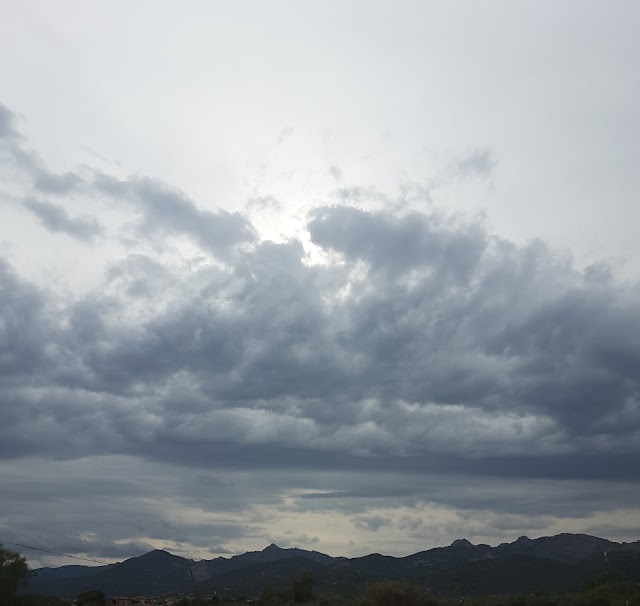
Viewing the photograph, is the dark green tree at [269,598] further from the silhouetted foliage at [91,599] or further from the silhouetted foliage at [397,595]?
the silhouetted foliage at [91,599]

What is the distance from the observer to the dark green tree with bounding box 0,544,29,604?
4158 inches

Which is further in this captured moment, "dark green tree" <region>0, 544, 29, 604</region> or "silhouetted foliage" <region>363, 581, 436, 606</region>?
"silhouetted foliage" <region>363, 581, 436, 606</region>

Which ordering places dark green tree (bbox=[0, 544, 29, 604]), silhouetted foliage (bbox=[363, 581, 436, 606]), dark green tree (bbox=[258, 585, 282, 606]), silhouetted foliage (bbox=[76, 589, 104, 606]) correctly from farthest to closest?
1. silhouetted foliage (bbox=[76, 589, 104, 606])
2. dark green tree (bbox=[258, 585, 282, 606])
3. silhouetted foliage (bbox=[363, 581, 436, 606])
4. dark green tree (bbox=[0, 544, 29, 604])

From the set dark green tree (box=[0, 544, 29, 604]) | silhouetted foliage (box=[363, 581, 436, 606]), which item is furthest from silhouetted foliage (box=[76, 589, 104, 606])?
silhouetted foliage (box=[363, 581, 436, 606])

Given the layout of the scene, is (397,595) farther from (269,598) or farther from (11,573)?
(11,573)

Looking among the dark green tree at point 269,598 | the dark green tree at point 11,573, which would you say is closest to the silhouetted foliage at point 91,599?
the dark green tree at point 269,598

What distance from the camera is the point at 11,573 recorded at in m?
109

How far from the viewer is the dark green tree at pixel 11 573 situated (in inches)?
4158

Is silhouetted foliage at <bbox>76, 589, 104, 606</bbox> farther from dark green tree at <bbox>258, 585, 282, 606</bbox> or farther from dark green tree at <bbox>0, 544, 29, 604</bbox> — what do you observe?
dark green tree at <bbox>0, 544, 29, 604</bbox>

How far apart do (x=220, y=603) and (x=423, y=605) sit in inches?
2006

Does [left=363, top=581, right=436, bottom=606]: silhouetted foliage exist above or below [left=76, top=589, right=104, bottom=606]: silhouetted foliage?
below

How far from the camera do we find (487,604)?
12150 centimetres

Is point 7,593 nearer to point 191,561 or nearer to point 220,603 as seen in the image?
point 191,561

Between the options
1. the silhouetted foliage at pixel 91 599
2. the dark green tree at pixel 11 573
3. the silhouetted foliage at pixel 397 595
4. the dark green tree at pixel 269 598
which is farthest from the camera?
the silhouetted foliage at pixel 91 599
